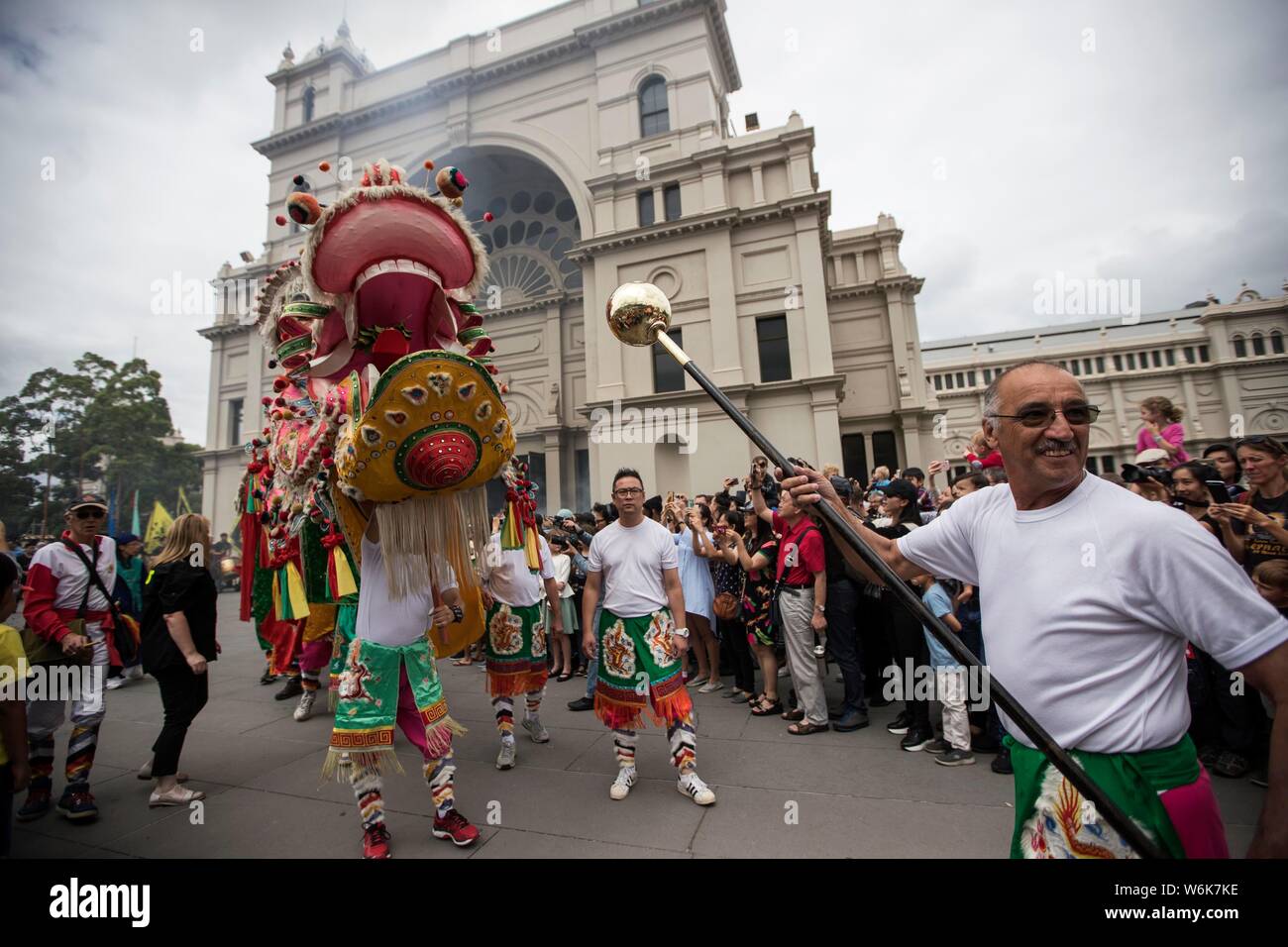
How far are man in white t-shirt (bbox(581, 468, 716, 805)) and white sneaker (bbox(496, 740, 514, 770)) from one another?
33.5 inches

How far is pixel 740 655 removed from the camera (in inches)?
228

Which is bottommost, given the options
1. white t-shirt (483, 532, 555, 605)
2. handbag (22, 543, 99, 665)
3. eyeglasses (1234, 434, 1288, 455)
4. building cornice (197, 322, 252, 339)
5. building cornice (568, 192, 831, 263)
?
handbag (22, 543, 99, 665)

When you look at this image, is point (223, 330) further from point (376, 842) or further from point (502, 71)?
point (376, 842)

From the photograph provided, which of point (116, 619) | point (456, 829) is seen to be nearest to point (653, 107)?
point (116, 619)

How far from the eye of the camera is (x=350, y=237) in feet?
8.34

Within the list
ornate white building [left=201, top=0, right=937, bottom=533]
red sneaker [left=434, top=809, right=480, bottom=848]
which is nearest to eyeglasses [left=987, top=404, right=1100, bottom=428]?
red sneaker [left=434, top=809, right=480, bottom=848]

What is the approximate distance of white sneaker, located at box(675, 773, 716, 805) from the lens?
3.32 metres

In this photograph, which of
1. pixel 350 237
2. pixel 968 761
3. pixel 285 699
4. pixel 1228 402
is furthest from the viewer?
pixel 1228 402

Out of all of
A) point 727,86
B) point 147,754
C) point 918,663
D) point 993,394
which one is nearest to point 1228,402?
point 727,86

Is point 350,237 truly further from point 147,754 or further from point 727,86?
point 727,86

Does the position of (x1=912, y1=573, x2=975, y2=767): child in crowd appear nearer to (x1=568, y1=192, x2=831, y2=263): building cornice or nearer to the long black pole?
the long black pole
